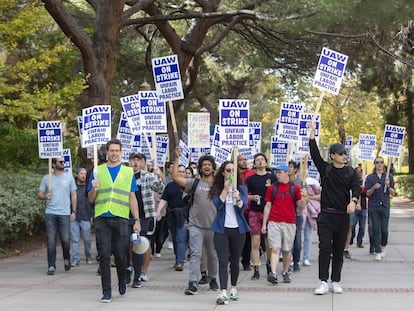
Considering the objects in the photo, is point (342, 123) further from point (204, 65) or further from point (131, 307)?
point (131, 307)

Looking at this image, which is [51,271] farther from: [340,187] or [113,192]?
[340,187]

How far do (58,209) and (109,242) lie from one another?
10.4 ft

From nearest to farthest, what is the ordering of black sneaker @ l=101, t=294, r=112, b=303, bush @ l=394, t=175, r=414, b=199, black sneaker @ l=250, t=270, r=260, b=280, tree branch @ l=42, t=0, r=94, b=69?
black sneaker @ l=101, t=294, r=112, b=303
black sneaker @ l=250, t=270, r=260, b=280
tree branch @ l=42, t=0, r=94, b=69
bush @ l=394, t=175, r=414, b=199

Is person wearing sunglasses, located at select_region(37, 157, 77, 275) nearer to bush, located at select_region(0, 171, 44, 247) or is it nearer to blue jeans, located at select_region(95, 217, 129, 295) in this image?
bush, located at select_region(0, 171, 44, 247)

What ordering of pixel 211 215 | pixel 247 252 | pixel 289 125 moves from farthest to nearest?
pixel 289 125, pixel 247 252, pixel 211 215

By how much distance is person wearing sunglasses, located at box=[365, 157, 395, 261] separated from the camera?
14.1m

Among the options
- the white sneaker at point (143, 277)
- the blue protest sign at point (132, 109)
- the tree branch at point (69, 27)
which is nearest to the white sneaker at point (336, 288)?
the white sneaker at point (143, 277)

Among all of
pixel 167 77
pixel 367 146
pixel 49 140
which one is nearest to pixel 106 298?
pixel 167 77

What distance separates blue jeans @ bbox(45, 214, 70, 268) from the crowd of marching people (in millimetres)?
15

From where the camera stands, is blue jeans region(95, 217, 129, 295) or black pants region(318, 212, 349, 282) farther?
black pants region(318, 212, 349, 282)

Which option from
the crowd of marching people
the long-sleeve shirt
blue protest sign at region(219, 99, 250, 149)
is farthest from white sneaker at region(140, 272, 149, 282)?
the long-sleeve shirt

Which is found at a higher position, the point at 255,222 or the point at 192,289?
the point at 255,222

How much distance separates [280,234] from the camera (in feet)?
36.5

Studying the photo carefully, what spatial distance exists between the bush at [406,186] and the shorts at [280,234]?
3119 centimetres
